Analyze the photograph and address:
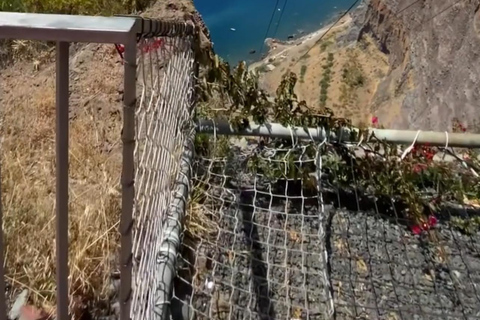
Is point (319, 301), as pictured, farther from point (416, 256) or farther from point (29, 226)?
point (29, 226)

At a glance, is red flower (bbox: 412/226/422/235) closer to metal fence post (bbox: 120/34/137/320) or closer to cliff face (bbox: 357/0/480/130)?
metal fence post (bbox: 120/34/137/320)

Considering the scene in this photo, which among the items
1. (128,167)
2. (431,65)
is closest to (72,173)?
(128,167)

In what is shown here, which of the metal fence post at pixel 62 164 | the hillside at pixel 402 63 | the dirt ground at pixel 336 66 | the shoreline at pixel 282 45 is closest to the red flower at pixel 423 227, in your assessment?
the hillside at pixel 402 63

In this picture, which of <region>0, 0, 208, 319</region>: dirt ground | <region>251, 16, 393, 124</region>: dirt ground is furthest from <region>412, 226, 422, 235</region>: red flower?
<region>251, 16, 393, 124</region>: dirt ground

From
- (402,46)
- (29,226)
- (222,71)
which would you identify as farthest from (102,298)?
(402,46)

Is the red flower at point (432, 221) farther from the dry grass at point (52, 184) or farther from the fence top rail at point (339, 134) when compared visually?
the dry grass at point (52, 184)
